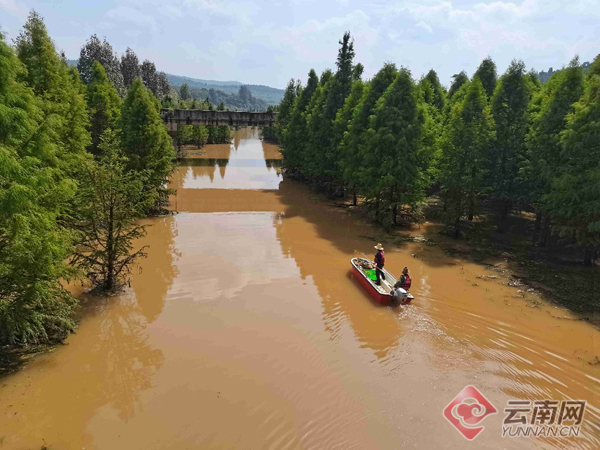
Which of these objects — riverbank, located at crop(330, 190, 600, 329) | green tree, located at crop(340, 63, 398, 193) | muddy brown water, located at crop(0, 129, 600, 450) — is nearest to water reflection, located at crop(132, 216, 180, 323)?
muddy brown water, located at crop(0, 129, 600, 450)

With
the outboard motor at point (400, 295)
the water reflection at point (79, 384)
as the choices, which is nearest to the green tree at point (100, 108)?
the water reflection at point (79, 384)

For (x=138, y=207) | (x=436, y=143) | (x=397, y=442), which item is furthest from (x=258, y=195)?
Answer: (x=397, y=442)

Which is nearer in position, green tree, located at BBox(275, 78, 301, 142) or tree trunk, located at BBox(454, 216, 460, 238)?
tree trunk, located at BBox(454, 216, 460, 238)

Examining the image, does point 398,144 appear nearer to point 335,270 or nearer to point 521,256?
point 521,256

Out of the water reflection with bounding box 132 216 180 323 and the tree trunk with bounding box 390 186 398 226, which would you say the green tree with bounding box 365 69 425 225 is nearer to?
the tree trunk with bounding box 390 186 398 226

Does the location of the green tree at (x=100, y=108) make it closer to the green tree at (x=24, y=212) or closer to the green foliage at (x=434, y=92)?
the green tree at (x=24, y=212)

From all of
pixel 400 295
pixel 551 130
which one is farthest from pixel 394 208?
pixel 400 295

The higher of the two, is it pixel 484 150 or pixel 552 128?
pixel 552 128
